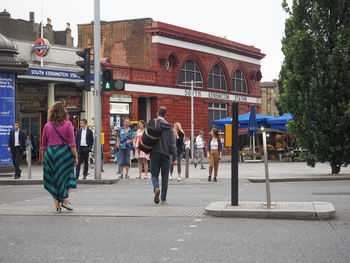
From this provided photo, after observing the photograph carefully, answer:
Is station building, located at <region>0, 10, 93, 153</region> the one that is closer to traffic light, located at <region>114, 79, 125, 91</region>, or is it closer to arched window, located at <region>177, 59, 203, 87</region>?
arched window, located at <region>177, 59, 203, 87</region>

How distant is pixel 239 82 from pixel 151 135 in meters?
37.8

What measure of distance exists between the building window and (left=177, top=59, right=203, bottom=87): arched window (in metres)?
2.32

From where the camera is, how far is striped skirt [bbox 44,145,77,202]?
28.4 feet

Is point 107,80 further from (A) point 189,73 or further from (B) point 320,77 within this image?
(A) point 189,73

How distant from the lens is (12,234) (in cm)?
691

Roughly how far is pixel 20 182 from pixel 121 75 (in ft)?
60.7

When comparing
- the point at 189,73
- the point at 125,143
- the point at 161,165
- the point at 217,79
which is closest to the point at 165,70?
the point at 189,73

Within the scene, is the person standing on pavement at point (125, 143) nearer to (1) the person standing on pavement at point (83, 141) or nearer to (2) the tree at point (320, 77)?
(1) the person standing on pavement at point (83, 141)

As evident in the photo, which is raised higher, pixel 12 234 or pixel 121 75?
pixel 121 75

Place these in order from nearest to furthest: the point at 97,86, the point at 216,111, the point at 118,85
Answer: the point at 118,85 < the point at 97,86 < the point at 216,111

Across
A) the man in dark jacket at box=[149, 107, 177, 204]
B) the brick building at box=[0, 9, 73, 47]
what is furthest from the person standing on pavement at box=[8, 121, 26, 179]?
the brick building at box=[0, 9, 73, 47]

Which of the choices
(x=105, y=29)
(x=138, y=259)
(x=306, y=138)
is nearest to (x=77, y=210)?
(x=138, y=259)

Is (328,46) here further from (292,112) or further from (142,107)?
(142,107)

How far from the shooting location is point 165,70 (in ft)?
124
